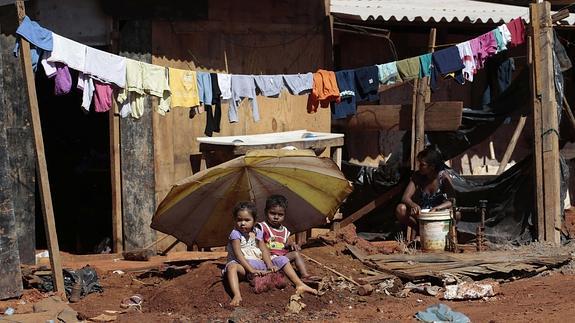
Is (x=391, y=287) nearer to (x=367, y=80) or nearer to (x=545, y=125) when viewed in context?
(x=367, y=80)

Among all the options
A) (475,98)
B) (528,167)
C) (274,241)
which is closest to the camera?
(274,241)

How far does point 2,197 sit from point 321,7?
19.1 ft

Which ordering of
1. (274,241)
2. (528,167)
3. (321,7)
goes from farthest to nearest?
1. (321,7)
2. (528,167)
3. (274,241)

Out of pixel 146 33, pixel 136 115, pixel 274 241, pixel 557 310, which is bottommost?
pixel 557 310

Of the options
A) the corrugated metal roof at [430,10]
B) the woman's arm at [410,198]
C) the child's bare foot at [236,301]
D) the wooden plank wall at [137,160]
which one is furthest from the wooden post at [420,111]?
the child's bare foot at [236,301]

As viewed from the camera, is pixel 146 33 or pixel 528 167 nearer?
pixel 146 33

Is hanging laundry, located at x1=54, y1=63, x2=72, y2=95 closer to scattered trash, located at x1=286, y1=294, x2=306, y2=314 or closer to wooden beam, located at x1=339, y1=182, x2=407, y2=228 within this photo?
scattered trash, located at x1=286, y1=294, x2=306, y2=314

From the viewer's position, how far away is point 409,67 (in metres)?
11.1

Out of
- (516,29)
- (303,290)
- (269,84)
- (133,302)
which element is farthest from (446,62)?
(133,302)

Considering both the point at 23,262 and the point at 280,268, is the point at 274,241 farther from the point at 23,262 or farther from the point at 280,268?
the point at 23,262

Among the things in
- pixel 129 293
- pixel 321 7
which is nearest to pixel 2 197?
pixel 129 293

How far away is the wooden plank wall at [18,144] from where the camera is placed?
9.74 m

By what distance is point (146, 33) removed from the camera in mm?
10906

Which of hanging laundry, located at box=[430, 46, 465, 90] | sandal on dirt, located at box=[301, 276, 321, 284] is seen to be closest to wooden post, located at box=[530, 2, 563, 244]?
hanging laundry, located at box=[430, 46, 465, 90]
